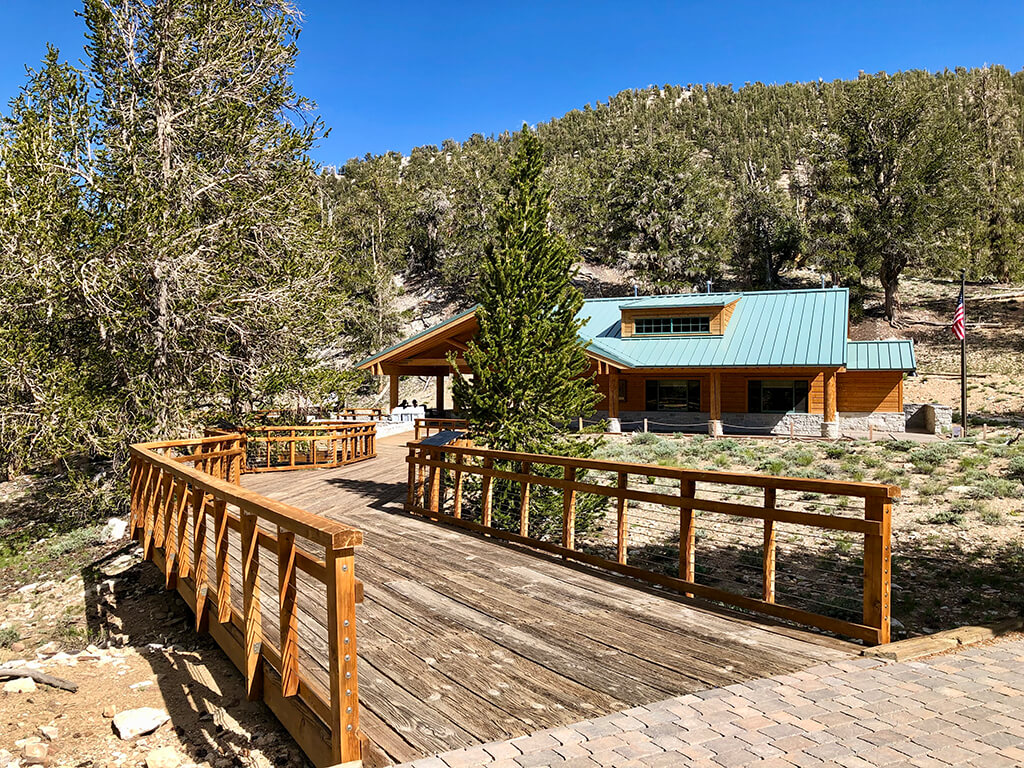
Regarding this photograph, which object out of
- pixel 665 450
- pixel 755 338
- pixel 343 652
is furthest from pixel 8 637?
pixel 755 338

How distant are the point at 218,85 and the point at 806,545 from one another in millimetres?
16983

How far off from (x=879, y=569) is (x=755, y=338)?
24635mm

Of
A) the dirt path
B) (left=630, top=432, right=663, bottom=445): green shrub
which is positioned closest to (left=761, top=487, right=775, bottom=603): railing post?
the dirt path

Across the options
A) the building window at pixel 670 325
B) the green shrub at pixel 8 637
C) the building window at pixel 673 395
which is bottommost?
the green shrub at pixel 8 637

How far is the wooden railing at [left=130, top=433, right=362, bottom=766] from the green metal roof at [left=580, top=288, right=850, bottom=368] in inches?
792

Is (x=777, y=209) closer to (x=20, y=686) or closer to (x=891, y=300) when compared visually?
(x=891, y=300)

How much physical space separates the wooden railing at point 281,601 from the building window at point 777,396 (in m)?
24.0

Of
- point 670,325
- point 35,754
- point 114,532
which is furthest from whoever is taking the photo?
point 670,325

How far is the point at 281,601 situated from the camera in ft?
13.1

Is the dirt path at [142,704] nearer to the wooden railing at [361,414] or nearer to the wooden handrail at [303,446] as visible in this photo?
the wooden handrail at [303,446]

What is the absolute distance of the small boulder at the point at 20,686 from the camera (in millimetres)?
5449

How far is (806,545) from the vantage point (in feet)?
37.9

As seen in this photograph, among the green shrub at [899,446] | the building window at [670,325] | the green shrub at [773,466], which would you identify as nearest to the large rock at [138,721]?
the green shrub at [773,466]

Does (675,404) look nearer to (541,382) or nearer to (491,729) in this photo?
(541,382)
